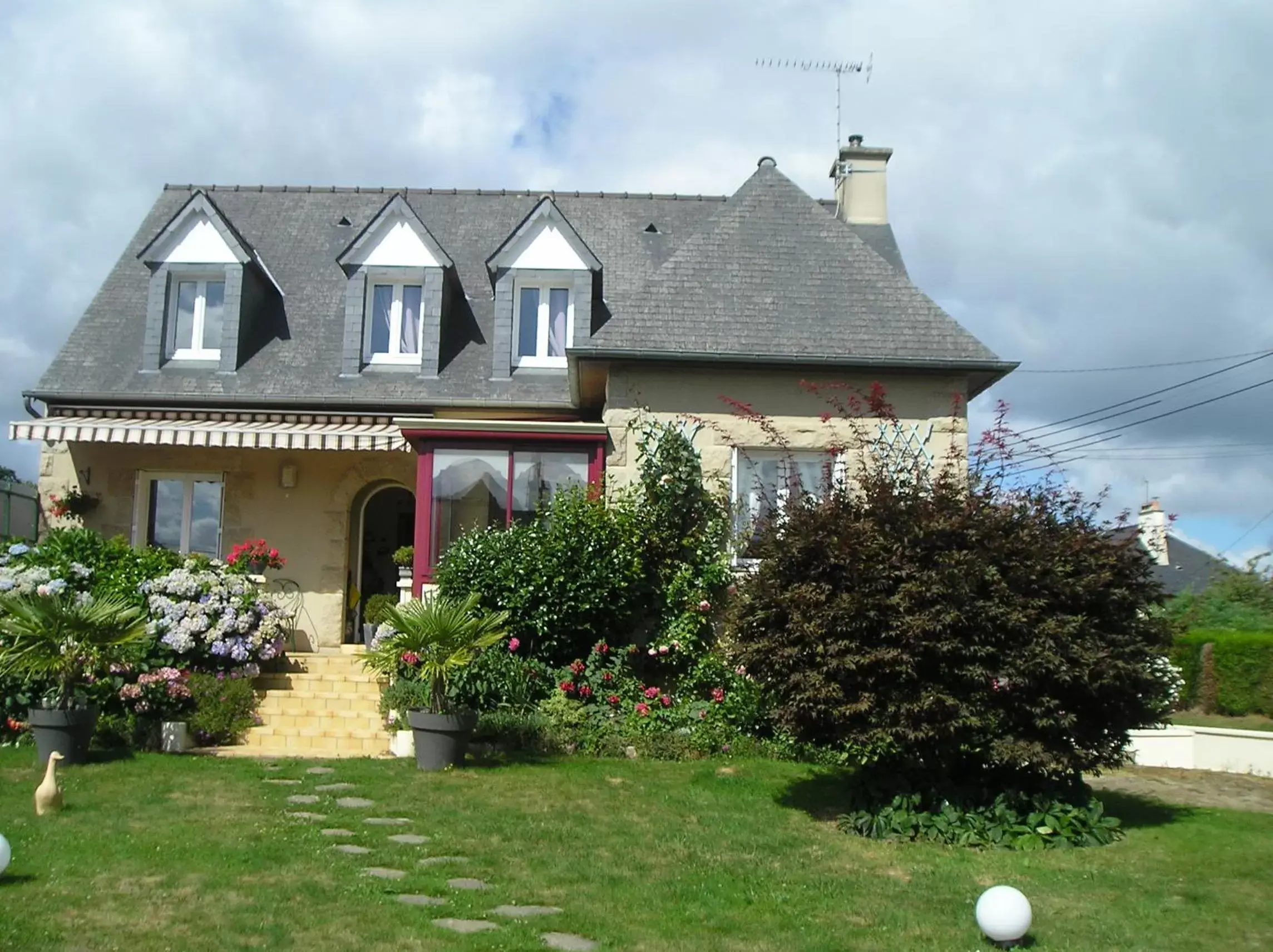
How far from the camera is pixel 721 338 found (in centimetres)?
1606

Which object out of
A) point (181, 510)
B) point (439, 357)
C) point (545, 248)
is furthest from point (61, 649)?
point (545, 248)

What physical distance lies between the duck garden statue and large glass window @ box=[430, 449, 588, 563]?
7446mm

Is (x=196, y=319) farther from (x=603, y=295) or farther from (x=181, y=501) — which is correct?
(x=603, y=295)

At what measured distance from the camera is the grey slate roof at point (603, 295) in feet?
53.3

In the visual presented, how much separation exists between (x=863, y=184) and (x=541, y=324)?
7926mm

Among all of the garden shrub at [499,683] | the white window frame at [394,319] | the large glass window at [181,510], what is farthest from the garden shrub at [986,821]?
the large glass window at [181,510]

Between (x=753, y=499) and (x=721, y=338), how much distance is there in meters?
2.33

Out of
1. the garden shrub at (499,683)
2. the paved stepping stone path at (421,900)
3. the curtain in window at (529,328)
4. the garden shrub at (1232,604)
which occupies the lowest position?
the paved stepping stone path at (421,900)

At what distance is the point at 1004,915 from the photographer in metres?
6.49

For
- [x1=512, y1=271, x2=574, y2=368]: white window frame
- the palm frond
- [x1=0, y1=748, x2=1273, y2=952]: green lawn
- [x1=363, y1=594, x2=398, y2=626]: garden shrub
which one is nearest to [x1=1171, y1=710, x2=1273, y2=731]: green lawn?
[x1=0, y1=748, x2=1273, y2=952]: green lawn

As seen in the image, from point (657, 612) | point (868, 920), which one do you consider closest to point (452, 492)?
point (657, 612)

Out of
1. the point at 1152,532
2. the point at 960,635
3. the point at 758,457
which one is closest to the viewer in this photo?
the point at 960,635

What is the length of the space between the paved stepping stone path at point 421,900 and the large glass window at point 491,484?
9217mm

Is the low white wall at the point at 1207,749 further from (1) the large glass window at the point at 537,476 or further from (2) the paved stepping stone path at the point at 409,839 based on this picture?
(2) the paved stepping stone path at the point at 409,839
